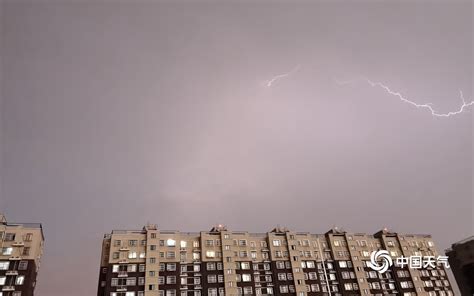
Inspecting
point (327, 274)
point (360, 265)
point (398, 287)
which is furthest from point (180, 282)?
point (398, 287)

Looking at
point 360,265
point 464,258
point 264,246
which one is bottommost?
point 464,258

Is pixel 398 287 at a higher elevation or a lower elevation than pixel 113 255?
lower

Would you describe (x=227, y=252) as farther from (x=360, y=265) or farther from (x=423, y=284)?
(x=423, y=284)

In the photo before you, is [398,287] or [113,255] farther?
[398,287]

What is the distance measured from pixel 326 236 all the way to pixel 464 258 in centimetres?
3609

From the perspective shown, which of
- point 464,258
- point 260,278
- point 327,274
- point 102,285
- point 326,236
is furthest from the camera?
point 326,236

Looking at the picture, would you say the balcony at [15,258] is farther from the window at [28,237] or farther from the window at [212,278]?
the window at [212,278]

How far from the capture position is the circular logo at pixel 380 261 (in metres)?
93.6

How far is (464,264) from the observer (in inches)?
2717

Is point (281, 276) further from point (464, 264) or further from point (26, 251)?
point (26, 251)

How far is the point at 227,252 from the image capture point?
8500cm

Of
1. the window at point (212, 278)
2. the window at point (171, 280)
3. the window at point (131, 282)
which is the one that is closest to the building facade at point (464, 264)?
the window at point (212, 278)

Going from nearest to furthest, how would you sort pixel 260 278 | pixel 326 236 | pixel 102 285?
pixel 102 285, pixel 260 278, pixel 326 236

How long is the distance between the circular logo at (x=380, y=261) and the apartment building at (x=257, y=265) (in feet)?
4.77
